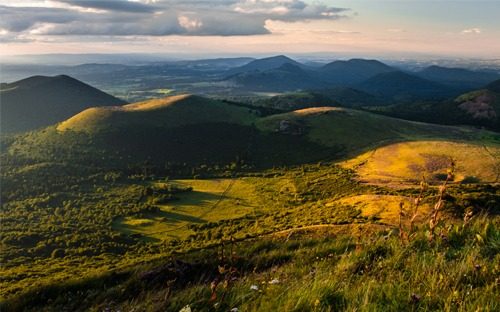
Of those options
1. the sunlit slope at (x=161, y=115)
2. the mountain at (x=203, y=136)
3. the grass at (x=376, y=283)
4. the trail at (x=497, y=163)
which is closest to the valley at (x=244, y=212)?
the grass at (x=376, y=283)

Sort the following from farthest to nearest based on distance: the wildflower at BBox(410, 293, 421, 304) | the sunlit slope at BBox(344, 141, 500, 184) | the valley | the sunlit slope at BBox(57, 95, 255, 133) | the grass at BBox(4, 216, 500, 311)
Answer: the sunlit slope at BBox(57, 95, 255, 133) < the sunlit slope at BBox(344, 141, 500, 184) < the valley < the grass at BBox(4, 216, 500, 311) < the wildflower at BBox(410, 293, 421, 304)

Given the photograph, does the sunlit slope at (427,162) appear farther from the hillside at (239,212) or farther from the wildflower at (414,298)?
the wildflower at (414,298)

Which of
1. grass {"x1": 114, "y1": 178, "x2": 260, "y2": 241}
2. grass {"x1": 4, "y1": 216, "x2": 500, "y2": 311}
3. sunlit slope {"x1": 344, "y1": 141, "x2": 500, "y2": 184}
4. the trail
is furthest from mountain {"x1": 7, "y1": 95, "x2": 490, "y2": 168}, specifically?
grass {"x1": 4, "y1": 216, "x2": 500, "y2": 311}

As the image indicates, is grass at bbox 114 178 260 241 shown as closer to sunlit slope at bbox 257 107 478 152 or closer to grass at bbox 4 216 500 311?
sunlit slope at bbox 257 107 478 152

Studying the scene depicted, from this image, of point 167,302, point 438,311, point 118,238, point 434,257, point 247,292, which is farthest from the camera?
point 118,238

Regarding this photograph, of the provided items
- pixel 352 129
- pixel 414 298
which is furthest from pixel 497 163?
pixel 414 298

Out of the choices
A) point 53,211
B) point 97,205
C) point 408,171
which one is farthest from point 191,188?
point 408,171

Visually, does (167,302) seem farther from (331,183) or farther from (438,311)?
(331,183)
